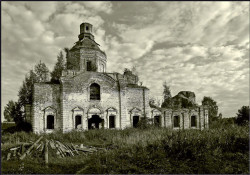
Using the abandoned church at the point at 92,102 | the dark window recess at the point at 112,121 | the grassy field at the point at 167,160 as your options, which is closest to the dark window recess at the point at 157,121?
the abandoned church at the point at 92,102

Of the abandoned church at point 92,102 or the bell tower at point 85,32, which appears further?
the bell tower at point 85,32

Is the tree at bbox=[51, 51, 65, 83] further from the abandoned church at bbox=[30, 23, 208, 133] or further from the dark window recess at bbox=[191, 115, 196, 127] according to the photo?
the dark window recess at bbox=[191, 115, 196, 127]

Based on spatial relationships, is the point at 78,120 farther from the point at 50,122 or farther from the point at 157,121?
the point at 157,121

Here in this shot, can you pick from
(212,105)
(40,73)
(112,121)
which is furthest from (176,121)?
(40,73)

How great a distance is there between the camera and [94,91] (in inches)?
822

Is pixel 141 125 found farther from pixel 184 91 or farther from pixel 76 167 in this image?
pixel 76 167

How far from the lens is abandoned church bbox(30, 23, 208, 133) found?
746 inches

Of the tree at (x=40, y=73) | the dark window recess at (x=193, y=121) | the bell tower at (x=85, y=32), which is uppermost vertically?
the bell tower at (x=85, y=32)

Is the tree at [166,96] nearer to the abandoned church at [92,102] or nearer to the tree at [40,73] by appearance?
the abandoned church at [92,102]

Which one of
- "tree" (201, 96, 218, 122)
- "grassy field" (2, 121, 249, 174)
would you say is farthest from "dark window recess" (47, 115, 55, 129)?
"tree" (201, 96, 218, 122)

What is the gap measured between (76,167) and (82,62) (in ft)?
55.3

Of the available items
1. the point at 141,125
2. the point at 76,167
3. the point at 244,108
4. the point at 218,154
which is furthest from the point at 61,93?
the point at 244,108

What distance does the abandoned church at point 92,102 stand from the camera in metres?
18.9

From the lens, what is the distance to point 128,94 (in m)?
22.2
